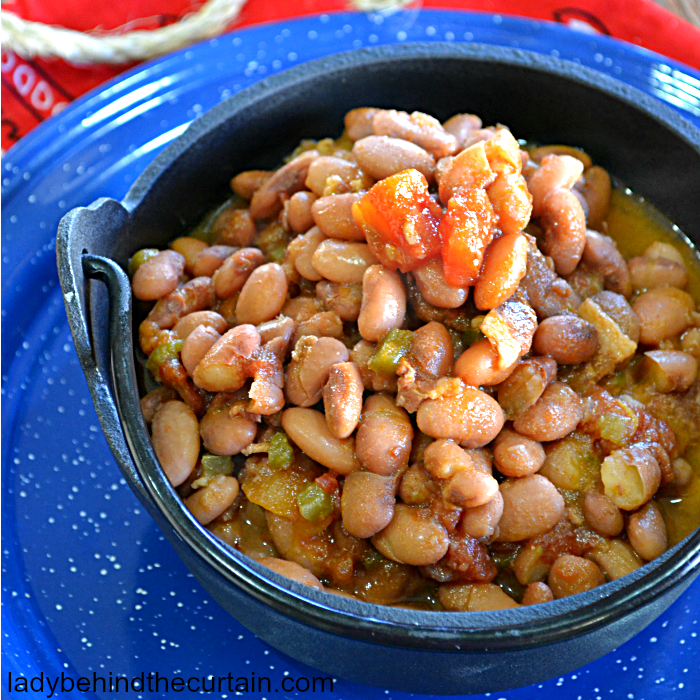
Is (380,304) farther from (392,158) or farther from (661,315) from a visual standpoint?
(661,315)

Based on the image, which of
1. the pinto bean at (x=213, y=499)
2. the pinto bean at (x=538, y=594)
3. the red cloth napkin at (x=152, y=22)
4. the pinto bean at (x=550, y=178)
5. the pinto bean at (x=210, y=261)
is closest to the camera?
the pinto bean at (x=538, y=594)

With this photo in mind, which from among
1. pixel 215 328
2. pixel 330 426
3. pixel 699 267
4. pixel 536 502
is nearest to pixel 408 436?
pixel 330 426

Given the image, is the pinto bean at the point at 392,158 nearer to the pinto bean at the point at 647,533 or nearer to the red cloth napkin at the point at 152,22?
the pinto bean at the point at 647,533

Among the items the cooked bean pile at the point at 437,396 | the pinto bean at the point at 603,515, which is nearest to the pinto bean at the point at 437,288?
the cooked bean pile at the point at 437,396

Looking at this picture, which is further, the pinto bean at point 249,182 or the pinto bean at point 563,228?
the pinto bean at point 249,182

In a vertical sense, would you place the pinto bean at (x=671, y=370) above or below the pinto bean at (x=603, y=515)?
above

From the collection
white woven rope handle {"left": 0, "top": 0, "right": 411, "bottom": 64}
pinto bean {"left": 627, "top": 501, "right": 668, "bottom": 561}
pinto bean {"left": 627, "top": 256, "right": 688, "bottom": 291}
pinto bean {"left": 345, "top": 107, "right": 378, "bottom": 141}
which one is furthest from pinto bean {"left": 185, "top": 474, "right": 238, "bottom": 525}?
white woven rope handle {"left": 0, "top": 0, "right": 411, "bottom": 64}

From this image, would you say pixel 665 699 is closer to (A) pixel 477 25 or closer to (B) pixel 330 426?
(B) pixel 330 426

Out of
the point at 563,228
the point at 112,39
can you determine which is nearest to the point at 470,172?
the point at 563,228
